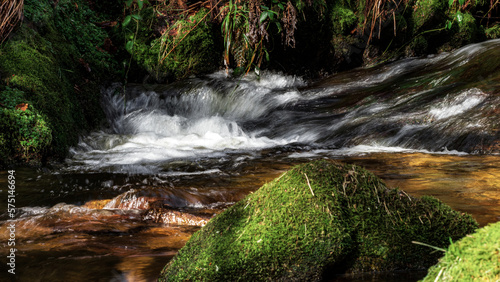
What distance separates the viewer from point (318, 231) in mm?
1959

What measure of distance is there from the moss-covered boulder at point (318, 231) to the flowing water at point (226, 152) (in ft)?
0.62

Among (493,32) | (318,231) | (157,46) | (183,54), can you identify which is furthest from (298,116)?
(493,32)

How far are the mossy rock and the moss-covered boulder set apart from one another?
74cm

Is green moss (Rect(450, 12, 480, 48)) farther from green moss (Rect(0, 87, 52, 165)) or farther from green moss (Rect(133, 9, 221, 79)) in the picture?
green moss (Rect(0, 87, 52, 165))

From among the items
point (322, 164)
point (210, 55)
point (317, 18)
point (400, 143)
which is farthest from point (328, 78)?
point (322, 164)

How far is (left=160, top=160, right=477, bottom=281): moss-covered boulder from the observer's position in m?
1.92

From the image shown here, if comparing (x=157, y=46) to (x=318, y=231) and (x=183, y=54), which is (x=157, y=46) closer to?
(x=183, y=54)

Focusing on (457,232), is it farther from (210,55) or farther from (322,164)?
(210,55)

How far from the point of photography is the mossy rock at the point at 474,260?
1.13 meters

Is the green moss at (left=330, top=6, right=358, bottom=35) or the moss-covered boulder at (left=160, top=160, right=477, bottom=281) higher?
the green moss at (left=330, top=6, right=358, bottom=35)

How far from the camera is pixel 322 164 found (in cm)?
224

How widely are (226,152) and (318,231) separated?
14.7ft

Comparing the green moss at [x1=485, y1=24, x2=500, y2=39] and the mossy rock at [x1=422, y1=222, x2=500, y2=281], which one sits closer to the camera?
the mossy rock at [x1=422, y1=222, x2=500, y2=281]

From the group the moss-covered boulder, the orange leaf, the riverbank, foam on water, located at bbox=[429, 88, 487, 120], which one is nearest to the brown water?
the moss-covered boulder
